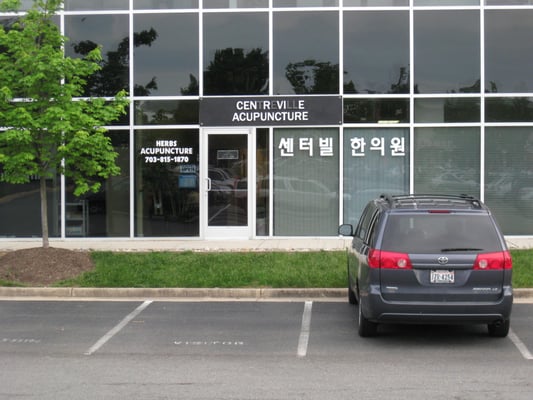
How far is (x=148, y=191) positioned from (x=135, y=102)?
2084 mm

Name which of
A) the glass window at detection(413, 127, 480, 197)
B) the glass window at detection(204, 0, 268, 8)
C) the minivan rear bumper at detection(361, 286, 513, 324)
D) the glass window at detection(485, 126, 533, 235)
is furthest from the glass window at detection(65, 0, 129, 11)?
the minivan rear bumper at detection(361, 286, 513, 324)

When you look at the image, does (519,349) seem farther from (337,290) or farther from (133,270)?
(133,270)

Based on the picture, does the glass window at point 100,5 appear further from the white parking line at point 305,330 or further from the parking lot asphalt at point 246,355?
the white parking line at point 305,330

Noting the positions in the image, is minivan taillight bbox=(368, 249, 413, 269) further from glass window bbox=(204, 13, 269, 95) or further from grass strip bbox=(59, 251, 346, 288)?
glass window bbox=(204, 13, 269, 95)

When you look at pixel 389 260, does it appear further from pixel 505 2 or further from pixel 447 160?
pixel 505 2

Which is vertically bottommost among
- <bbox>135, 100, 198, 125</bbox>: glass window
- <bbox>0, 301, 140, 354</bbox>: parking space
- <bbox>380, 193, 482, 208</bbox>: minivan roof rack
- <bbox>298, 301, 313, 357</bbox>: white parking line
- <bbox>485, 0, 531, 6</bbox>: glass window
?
<bbox>0, 301, 140, 354</bbox>: parking space

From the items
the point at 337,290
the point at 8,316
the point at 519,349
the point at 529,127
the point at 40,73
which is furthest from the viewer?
the point at 529,127

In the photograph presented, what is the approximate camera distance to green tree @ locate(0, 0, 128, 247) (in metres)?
11.6

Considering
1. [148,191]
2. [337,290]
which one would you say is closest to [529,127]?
[337,290]

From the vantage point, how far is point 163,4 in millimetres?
16031

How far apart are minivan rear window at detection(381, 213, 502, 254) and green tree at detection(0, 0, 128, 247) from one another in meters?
6.21

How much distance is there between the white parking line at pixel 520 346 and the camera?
23.7 feet

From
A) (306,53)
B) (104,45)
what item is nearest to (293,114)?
(306,53)

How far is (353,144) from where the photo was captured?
15.7m
